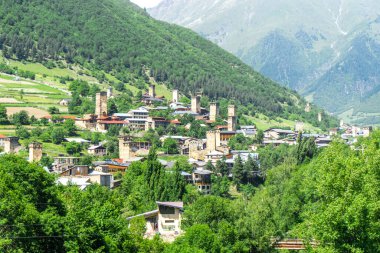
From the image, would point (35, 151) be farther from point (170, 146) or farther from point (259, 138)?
point (259, 138)

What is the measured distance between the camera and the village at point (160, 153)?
306 ft

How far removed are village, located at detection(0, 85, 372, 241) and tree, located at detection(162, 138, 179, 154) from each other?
2.22ft

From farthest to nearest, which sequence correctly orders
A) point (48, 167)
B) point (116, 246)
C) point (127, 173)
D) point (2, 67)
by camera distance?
point (2, 67) < point (48, 167) < point (127, 173) < point (116, 246)

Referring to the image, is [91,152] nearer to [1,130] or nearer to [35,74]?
[1,130]

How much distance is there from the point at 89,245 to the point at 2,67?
135m

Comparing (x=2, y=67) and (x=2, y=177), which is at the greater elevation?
(x=2, y=67)

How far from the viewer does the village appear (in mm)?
93206

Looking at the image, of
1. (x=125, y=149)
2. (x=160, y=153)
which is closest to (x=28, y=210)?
(x=125, y=149)

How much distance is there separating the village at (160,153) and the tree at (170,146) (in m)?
0.68

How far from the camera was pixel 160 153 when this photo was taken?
125688 mm

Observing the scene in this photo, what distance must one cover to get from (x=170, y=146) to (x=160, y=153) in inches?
128

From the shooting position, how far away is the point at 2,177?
182 feet

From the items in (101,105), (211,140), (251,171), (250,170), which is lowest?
(251,171)

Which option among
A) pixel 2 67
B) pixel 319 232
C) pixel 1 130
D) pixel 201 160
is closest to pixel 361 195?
pixel 319 232
